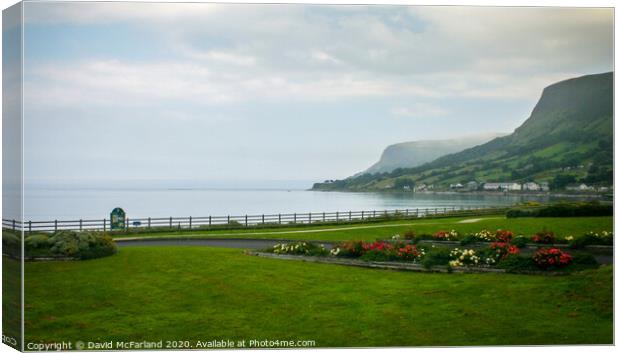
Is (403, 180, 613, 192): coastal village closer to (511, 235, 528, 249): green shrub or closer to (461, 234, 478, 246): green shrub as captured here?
(511, 235, 528, 249): green shrub

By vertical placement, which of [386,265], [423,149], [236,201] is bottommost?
[386,265]

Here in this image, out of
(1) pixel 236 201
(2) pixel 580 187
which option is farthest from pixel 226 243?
(2) pixel 580 187

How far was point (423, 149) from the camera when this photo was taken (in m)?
19.7

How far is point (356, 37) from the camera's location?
18.4 meters

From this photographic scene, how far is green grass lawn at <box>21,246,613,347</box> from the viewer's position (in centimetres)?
1683

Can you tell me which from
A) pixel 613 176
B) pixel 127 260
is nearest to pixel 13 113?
pixel 127 260

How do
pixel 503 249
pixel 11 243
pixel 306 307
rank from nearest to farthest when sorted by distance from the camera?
1. pixel 11 243
2. pixel 306 307
3. pixel 503 249

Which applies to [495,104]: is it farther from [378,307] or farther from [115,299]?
[115,299]

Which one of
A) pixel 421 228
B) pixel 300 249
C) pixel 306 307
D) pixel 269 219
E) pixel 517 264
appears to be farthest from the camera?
pixel 269 219

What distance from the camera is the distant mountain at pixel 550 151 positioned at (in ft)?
61.8

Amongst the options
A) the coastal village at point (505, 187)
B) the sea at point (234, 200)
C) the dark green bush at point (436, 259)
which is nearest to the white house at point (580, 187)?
the coastal village at point (505, 187)

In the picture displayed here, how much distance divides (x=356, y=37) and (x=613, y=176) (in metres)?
8.12

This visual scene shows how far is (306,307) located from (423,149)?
576cm

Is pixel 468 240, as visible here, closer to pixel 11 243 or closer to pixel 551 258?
pixel 551 258
